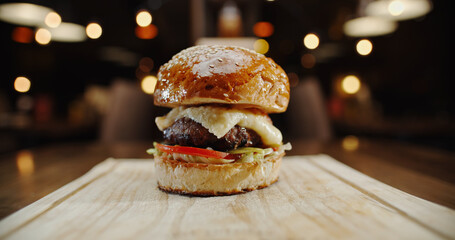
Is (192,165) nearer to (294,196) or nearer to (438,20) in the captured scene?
(294,196)

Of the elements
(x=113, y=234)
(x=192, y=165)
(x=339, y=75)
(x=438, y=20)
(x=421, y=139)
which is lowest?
(x=421, y=139)

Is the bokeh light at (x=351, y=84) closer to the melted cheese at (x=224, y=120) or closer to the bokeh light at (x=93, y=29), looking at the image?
the bokeh light at (x=93, y=29)

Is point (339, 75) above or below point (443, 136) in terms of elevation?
above

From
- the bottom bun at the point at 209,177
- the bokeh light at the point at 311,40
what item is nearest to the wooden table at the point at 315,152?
the bottom bun at the point at 209,177

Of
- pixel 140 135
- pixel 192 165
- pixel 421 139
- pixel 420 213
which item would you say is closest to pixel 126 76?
pixel 140 135

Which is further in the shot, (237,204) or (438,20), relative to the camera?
(438,20)

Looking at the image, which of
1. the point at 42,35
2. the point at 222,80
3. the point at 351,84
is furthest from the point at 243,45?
the point at 351,84
